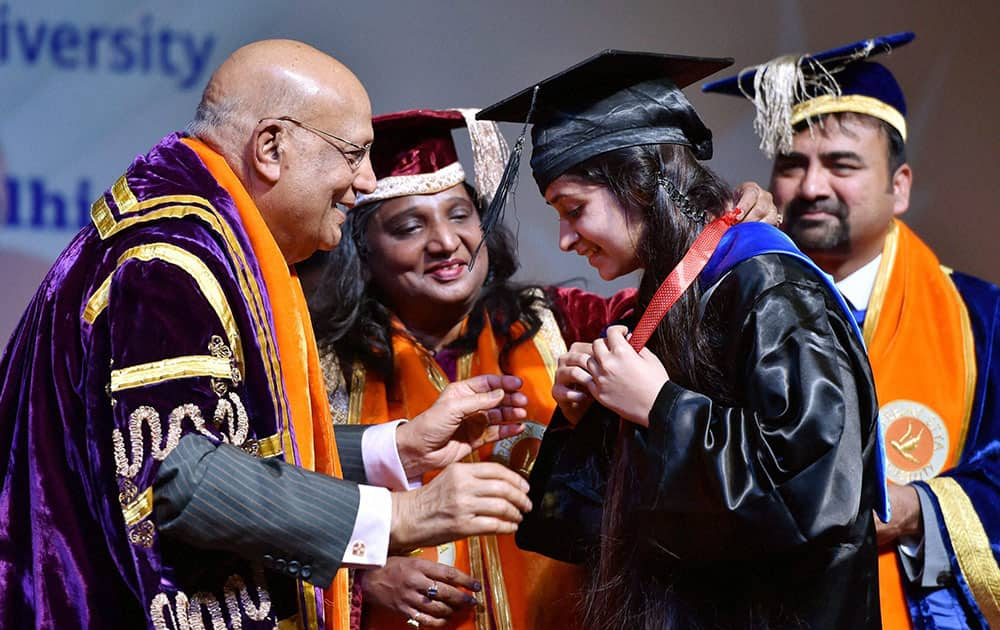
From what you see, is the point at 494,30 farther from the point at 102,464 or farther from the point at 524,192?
the point at 102,464

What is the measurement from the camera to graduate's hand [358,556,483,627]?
2775 millimetres

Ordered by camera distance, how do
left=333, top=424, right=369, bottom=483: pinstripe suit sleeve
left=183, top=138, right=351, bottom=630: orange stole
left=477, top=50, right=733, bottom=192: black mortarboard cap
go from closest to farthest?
left=183, top=138, right=351, bottom=630: orange stole
left=477, top=50, right=733, bottom=192: black mortarboard cap
left=333, top=424, right=369, bottom=483: pinstripe suit sleeve

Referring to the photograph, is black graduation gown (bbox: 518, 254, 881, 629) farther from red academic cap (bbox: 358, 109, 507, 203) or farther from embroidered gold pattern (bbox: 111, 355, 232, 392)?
red academic cap (bbox: 358, 109, 507, 203)

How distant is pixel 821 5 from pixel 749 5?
288 millimetres

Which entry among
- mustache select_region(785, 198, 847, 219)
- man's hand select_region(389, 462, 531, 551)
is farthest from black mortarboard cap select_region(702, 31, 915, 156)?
man's hand select_region(389, 462, 531, 551)

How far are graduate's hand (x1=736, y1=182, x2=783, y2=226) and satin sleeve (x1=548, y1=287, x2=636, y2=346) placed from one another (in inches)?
26.5

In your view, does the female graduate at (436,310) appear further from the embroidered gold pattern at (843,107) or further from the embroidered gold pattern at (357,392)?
the embroidered gold pattern at (843,107)

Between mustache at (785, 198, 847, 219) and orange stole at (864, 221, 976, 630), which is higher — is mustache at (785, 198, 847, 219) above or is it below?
above

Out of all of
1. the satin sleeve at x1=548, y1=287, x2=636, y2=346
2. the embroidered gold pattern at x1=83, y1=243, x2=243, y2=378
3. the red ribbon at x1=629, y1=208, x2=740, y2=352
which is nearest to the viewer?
the embroidered gold pattern at x1=83, y1=243, x2=243, y2=378

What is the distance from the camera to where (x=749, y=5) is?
177 inches

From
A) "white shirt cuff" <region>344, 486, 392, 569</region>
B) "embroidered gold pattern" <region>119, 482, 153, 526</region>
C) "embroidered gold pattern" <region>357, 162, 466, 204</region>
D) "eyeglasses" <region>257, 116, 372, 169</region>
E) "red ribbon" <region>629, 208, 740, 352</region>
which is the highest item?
"embroidered gold pattern" <region>357, 162, 466, 204</region>

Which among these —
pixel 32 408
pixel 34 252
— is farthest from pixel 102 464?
pixel 34 252

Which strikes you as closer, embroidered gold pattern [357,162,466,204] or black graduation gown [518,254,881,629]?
black graduation gown [518,254,881,629]

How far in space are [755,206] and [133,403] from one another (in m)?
1.38
